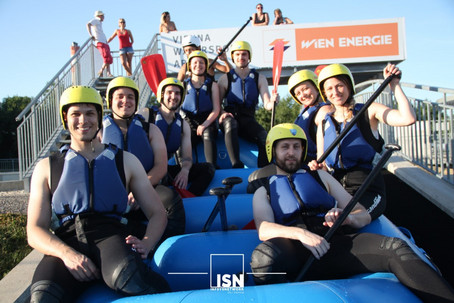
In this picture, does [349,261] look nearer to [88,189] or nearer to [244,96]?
[88,189]

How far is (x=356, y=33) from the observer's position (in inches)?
428

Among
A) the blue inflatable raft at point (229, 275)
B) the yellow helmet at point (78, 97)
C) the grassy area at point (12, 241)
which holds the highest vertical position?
the yellow helmet at point (78, 97)

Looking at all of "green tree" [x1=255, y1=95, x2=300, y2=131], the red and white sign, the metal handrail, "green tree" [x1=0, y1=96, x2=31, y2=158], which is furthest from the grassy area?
"green tree" [x1=0, y1=96, x2=31, y2=158]

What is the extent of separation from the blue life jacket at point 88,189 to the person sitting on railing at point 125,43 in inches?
290

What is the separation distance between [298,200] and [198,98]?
110 inches

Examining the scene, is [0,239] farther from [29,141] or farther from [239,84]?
[239,84]

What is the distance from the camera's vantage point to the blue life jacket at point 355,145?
Result: 289cm

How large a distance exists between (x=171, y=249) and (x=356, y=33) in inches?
408

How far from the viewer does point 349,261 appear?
204cm

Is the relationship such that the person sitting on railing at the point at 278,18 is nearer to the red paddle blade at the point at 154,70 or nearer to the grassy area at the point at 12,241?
the red paddle blade at the point at 154,70

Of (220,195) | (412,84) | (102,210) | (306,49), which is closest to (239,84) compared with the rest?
(412,84)

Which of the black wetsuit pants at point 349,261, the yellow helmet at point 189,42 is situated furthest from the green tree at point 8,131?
the black wetsuit pants at point 349,261

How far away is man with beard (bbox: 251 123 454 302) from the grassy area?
3357mm

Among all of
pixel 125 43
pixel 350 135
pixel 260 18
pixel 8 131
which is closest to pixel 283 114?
pixel 260 18
